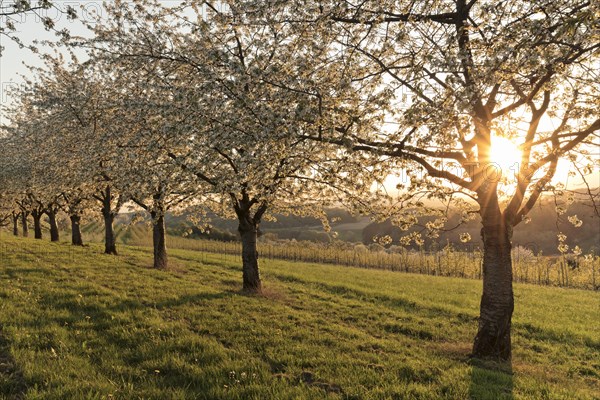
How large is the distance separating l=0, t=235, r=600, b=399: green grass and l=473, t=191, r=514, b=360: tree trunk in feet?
2.32

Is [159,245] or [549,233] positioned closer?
[159,245]

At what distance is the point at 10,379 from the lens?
6887 mm

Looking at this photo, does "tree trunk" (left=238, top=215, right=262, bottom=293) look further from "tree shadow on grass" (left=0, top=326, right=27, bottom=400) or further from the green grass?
"tree shadow on grass" (left=0, top=326, right=27, bottom=400)

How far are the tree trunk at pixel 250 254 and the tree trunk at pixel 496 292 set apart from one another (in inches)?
396

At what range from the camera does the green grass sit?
285 inches

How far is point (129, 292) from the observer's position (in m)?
15.7

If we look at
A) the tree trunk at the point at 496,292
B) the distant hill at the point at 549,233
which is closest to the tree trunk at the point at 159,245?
the tree trunk at the point at 496,292

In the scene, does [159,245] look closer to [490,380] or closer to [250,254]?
[250,254]

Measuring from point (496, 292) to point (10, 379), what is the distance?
10881mm

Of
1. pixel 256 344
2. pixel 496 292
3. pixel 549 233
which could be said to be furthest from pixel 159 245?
pixel 549 233

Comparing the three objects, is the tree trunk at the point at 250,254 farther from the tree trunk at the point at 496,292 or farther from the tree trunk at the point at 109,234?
the tree trunk at the point at 109,234

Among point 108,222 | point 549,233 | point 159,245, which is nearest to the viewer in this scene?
point 159,245

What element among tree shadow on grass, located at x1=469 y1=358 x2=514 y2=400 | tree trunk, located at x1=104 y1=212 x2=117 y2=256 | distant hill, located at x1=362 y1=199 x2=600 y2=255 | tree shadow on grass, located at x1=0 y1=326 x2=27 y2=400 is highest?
tree trunk, located at x1=104 y1=212 x2=117 y2=256

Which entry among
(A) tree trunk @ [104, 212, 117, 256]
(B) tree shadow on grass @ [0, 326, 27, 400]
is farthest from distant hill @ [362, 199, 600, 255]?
(B) tree shadow on grass @ [0, 326, 27, 400]
